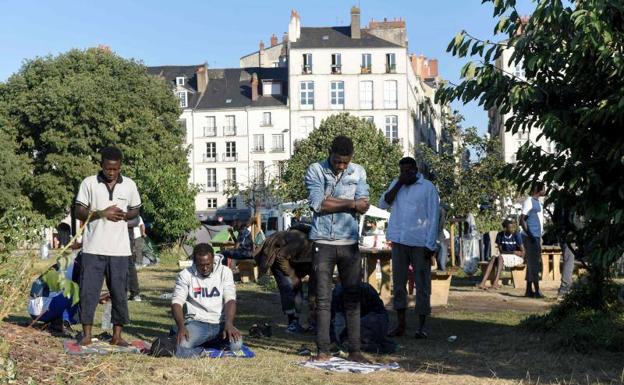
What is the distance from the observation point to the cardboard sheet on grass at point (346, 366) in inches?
307

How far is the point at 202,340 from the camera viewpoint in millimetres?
8750

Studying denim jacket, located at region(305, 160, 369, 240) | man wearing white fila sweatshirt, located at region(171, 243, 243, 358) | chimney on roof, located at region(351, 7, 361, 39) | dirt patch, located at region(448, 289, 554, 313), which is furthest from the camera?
chimney on roof, located at region(351, 7, 361, 39)

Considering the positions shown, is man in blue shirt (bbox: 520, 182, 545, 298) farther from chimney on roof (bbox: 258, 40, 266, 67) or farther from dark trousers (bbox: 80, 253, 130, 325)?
chimney on roof (bbox: 258, 40, 266, 67)

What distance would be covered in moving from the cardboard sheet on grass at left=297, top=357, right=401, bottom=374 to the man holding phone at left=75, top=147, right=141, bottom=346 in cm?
195

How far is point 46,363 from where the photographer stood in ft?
22.8

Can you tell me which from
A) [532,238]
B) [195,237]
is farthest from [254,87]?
[532,238]

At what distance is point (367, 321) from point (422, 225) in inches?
65.0

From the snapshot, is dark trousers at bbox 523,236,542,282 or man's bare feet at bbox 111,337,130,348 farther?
dark trousers at bbox 523,236,542,282

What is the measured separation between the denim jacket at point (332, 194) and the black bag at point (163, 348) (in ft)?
4.96

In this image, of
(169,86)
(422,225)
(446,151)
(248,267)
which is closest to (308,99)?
(169,86)

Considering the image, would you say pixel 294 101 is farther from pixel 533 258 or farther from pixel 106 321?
pixel 106 321

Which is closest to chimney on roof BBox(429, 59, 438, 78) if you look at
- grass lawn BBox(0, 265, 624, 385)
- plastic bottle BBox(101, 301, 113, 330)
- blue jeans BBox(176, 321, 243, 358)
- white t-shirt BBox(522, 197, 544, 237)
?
white t-shirt BBox(522, 197, 544, 237)

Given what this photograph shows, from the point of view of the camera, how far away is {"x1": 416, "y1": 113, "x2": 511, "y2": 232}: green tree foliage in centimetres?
3453

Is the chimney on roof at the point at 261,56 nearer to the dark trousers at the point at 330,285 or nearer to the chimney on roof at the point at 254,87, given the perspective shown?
the chimney on roof at the point at 254,87
